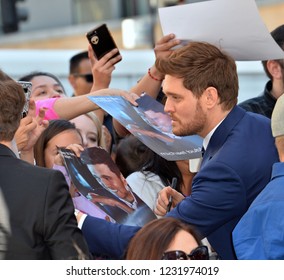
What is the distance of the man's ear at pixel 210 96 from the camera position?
4750mm

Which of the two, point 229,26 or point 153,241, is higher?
point 229,26

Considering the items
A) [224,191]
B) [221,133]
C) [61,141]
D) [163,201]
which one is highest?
[221,133]

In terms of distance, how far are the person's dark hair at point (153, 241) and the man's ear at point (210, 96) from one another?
1149 millimetres

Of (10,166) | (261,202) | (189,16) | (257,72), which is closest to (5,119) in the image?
(10,166)

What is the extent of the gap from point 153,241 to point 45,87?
4009mm

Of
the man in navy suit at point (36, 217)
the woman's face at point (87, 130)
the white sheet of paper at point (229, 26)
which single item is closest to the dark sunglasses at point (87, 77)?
the woman's face at point (87, 130)

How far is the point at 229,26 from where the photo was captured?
16.4 feet

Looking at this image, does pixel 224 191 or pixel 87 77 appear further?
pixel 87 77

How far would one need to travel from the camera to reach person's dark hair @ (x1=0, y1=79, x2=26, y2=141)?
4.07 meters

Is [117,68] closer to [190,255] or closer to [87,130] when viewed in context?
[87,130]

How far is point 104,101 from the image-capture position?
5.05 metres

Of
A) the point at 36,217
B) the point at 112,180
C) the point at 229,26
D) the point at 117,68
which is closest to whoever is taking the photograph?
the point at 36,217

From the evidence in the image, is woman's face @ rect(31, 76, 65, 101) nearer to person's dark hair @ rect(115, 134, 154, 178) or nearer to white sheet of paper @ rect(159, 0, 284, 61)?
person's dark hair @ rect(115, 134, 154, 178)

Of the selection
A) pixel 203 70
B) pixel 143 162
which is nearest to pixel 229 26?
pixel 203 70
